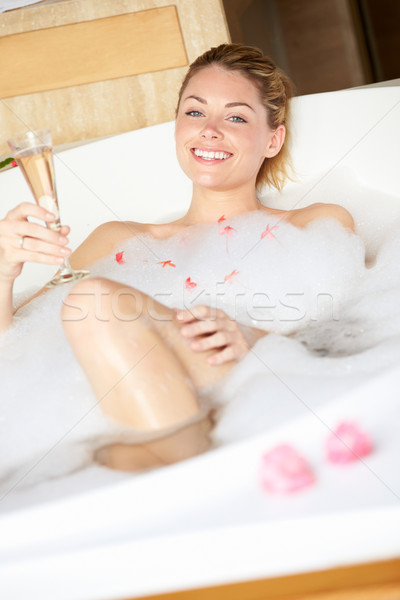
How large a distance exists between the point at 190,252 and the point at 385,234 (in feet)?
1.55

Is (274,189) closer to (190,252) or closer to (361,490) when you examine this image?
(190,252)

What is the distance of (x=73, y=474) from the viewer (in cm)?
85

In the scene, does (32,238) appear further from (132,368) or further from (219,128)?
(219,128)

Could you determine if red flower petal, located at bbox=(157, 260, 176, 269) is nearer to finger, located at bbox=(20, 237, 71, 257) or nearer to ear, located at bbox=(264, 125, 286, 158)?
ear, located at bbox=(264, 125, 286, 158)

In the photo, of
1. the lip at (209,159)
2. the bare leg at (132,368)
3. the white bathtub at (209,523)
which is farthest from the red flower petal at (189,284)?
the white bathtub at (209,523)

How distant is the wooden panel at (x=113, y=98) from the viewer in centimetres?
251

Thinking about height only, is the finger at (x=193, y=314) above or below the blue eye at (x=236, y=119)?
below

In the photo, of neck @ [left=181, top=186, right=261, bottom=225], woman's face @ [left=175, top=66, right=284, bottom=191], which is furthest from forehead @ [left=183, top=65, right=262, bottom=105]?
neck @ [left=181, top=186, right=261, bottom=225]

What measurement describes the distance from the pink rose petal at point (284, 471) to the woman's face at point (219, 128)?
983mm

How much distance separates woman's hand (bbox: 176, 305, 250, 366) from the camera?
42.1 inches

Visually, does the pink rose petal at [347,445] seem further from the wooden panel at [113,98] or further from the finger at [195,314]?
the wooden panel at [113,98]

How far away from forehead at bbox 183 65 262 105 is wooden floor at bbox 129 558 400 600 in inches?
46.4

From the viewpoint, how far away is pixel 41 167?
3.26 ft

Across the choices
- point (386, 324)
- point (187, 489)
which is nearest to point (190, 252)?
point (386, 324)
